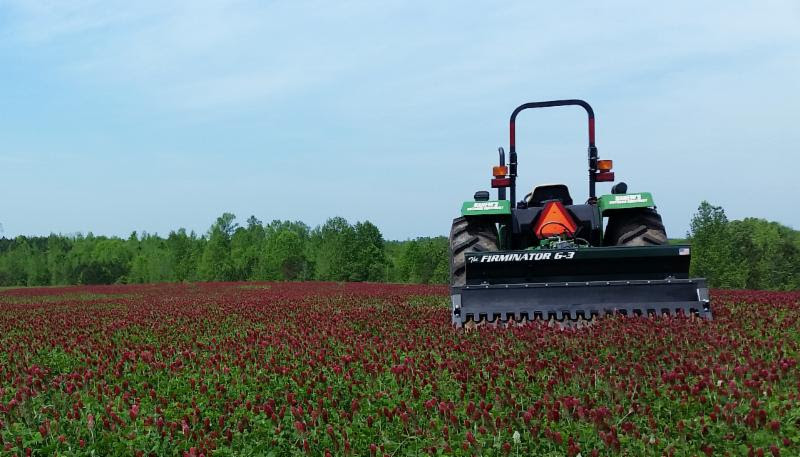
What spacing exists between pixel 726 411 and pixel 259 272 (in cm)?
7901

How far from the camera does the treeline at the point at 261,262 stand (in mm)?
73938

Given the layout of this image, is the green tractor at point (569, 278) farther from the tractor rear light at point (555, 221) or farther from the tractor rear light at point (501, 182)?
the tractor rear light at point (501, 182)

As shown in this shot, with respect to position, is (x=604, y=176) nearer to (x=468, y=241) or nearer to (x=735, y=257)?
(x=468, y=241)

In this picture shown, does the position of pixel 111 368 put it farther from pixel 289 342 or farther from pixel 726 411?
pixel 726 411

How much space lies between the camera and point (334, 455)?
456cm

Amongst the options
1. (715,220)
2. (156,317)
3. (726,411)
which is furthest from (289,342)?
(715,220)

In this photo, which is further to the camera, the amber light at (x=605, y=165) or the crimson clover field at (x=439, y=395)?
the amber light at (x=605, y=165)

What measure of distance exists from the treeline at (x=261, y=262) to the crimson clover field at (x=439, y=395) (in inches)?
2487

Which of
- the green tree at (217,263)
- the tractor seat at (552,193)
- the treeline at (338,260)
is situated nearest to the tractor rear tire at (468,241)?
the tractor seat at (552,193)

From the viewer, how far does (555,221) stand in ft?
31.7

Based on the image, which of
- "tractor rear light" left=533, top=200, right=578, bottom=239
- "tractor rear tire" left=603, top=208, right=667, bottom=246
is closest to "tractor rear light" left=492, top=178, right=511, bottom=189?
"tractor rear light" left=533, top=200, right=578, bottom=239

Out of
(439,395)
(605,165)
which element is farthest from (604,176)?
(439,395)

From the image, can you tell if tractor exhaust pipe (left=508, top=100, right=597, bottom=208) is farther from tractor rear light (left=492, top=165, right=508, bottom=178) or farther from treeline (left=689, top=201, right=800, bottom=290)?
treeline (left=689, top=201, right=800, bottom=290)

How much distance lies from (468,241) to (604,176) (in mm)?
2356
